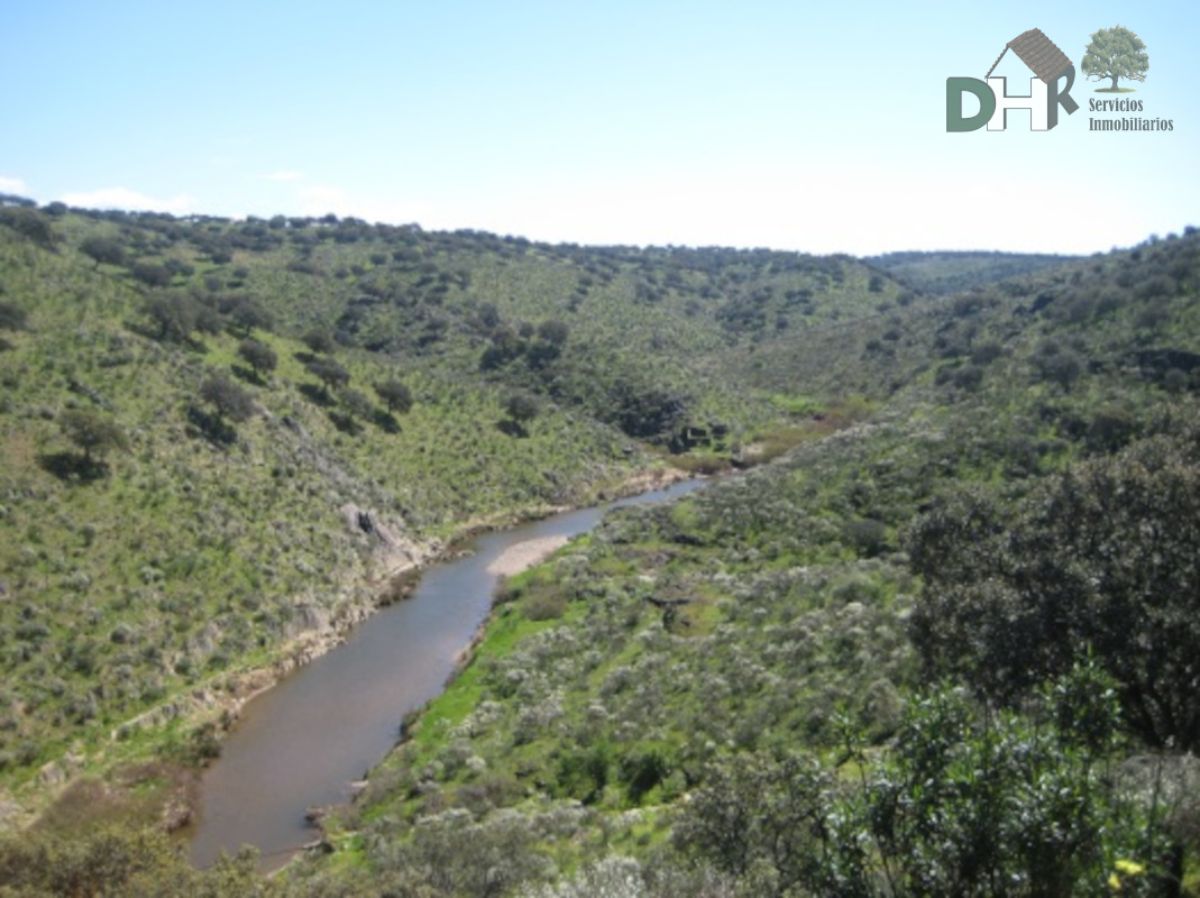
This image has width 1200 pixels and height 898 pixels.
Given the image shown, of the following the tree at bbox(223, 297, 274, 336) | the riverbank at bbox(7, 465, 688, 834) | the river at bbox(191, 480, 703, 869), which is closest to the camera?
the riverbank at bbox(7, 465, 688, 834)

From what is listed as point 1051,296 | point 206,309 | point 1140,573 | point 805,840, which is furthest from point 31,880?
point 1051,296

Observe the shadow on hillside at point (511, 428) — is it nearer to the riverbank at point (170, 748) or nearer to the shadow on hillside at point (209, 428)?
the shadow on hillside at point (209, 428)

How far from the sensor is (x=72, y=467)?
39.7 metres

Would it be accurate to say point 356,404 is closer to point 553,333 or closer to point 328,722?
point 328,722

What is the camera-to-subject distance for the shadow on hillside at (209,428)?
1912 inches

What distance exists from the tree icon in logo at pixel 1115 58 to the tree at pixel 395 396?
52.7 m

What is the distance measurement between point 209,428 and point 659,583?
93.9 feet

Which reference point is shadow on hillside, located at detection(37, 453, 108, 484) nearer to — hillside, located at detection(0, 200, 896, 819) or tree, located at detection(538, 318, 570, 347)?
hillside, located at detection(0, 200, 896, 819)

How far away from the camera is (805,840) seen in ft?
46.0

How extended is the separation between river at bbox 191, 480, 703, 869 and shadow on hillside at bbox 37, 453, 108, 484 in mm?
14275

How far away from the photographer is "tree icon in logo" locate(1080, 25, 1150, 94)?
106 ft

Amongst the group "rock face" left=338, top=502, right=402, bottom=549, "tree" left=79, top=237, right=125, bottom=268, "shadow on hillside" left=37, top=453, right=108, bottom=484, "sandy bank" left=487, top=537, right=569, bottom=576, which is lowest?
"sandy bank" left=487, top=537, right=569, bottom=576

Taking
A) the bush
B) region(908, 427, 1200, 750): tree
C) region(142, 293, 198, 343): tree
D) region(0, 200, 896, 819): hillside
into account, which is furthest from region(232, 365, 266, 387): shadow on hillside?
region(908, 427, 1200, 750): tree

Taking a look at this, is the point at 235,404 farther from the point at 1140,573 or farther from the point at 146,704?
the point at 1140,573
